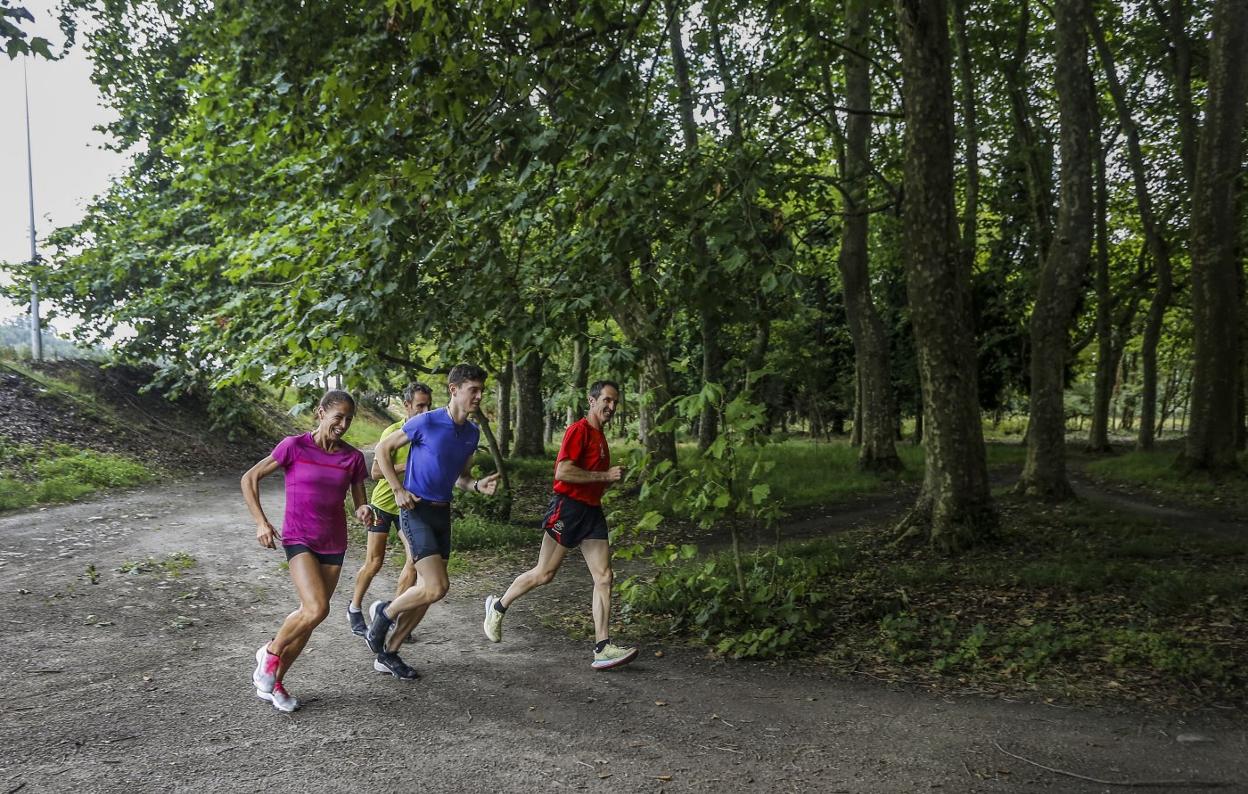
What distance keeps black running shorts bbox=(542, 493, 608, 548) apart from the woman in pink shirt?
1.48 meters

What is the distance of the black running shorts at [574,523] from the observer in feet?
19.5

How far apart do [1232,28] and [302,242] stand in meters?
14.2

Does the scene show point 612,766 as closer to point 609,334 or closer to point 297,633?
point 297,633

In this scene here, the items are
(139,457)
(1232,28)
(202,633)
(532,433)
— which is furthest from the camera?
(532,433)

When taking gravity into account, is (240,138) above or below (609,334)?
above

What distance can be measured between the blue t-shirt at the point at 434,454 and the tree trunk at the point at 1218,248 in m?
13.4

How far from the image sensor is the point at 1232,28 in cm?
1279

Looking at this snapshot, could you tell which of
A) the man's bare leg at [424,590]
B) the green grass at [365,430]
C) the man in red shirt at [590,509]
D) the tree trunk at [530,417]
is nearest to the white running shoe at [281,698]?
the man's bare leg at [424,590]

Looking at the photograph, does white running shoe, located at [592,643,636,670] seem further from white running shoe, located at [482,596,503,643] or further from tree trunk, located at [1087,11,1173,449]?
tree trunk, located at [1087,11,1173,449]

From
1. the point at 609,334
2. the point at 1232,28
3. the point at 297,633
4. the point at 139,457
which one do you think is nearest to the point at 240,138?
the point at 609,334

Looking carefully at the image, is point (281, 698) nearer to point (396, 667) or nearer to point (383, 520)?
point (396, 667)

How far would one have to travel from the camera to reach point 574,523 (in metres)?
5.93

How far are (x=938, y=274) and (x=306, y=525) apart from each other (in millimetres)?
6739

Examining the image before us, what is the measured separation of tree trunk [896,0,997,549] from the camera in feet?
28.3
